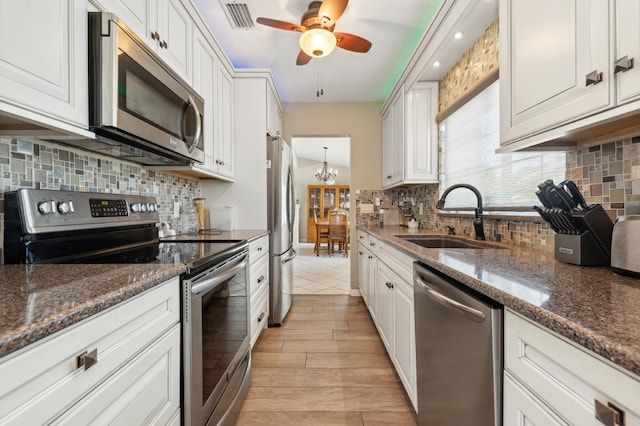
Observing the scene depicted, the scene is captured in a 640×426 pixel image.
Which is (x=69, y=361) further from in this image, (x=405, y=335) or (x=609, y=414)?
(x=405, y=335)

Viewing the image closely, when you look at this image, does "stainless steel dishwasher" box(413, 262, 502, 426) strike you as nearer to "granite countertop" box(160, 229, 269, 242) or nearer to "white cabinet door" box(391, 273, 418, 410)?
"white cabinet door" box(391, 273, 418, 410)

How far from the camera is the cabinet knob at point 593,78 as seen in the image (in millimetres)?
767

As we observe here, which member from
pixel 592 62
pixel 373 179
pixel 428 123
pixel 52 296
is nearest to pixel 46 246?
pixel 52 296

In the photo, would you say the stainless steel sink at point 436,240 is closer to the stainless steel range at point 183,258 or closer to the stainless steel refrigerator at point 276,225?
the stainless steel refrigerator at point 276,225

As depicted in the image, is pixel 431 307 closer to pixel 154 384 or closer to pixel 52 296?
pixel 154 384

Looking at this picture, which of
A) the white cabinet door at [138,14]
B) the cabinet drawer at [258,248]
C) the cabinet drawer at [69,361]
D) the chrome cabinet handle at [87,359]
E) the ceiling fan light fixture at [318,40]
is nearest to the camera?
the cabinet drawer at [69,361]

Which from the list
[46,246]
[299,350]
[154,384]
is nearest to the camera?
[154,384]

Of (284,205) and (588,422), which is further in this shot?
(284,205)

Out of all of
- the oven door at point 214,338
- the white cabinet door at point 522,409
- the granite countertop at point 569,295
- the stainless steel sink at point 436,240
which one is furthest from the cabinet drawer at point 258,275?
the white cabinet door at point 522,409

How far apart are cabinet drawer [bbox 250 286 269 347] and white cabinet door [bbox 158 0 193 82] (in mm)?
1591

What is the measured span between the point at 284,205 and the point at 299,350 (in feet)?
4.36

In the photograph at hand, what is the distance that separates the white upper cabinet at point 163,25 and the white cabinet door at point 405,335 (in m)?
1.78

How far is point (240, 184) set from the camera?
256 cm

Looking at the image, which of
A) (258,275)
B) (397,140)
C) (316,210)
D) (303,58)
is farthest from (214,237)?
(316,210)
